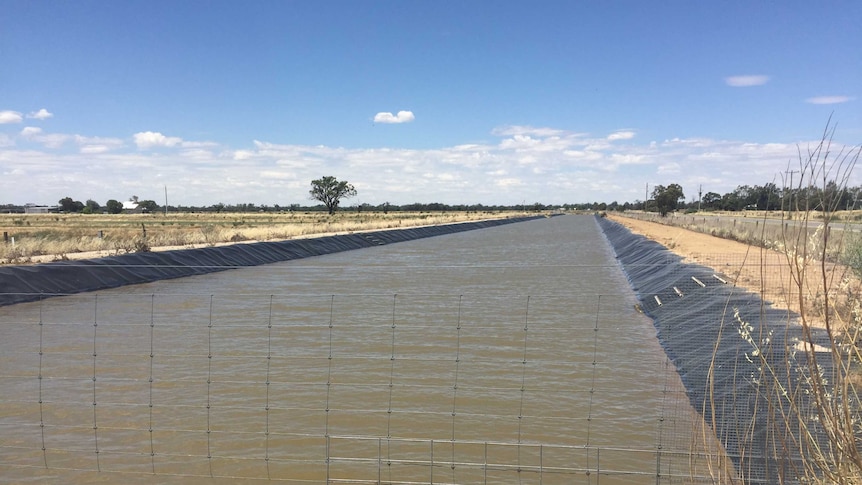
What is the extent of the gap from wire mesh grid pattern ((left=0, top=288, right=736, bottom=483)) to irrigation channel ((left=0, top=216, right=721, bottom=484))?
3 centimetres

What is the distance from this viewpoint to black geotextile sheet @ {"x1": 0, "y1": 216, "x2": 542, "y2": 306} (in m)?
15.1

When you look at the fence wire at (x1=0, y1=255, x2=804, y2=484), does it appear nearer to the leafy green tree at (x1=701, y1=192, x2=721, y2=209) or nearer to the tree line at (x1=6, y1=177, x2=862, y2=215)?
the tree line at (x1=6, y1=177, x2=862, y2=215)

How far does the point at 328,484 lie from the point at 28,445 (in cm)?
353

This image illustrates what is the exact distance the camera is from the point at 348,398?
7816 millimetres

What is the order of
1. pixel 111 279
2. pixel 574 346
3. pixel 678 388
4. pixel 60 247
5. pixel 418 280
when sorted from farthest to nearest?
1. pixel 60 247
2. pixel 418 280
3. pixel 111 279
4. pixel 574 346
5. pixel 678 388

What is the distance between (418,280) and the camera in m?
19.3

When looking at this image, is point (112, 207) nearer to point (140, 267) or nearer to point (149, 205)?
point (149, 205)

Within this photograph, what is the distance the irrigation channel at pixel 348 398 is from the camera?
5770mm

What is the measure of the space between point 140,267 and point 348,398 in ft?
34.1

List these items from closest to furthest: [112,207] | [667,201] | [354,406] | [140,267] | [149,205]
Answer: [354,406] → [140,267] → [667,201] → [112,207] → [149,205]

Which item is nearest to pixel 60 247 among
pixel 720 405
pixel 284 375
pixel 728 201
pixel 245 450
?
pixel 284 375

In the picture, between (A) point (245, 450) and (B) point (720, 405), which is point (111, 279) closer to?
(A) point (245, 450)

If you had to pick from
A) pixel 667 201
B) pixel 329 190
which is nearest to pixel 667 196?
pixel 667 201

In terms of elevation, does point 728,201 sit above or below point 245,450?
above
